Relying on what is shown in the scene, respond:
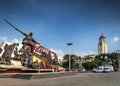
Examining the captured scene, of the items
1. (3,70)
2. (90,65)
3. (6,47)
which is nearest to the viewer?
(3,70)

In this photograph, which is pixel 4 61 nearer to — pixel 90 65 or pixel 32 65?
pixel 32 65

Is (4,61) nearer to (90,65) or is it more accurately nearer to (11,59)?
(11,59)

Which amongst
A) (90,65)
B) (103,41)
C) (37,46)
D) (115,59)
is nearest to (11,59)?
(37,46)

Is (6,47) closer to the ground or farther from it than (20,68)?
farther from it

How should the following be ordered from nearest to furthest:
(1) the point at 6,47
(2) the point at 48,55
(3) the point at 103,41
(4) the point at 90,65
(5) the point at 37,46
Answer: (1) the point at 6,47, (5) the point at 37,46, (2) the point at 48,55, (4) the point at 90,65, (3) the point at 103,41

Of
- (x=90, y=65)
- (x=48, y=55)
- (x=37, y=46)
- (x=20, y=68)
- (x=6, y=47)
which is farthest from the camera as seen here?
(x=90, y=65)

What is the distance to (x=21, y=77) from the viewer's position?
2517cm

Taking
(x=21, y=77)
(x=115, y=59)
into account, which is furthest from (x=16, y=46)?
(x=115, y=59)

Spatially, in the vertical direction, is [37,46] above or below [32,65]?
above

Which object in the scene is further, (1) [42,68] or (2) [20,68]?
(1) [42,68]

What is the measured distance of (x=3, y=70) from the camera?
39.5 meters

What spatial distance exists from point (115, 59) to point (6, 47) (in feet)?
266

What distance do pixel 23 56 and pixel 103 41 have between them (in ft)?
408

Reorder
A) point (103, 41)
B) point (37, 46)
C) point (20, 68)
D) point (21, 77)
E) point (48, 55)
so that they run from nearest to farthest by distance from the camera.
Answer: point (21, 77) < point (20, 68) < point (37, 46) < point (48, 55) < point (103, 41)
